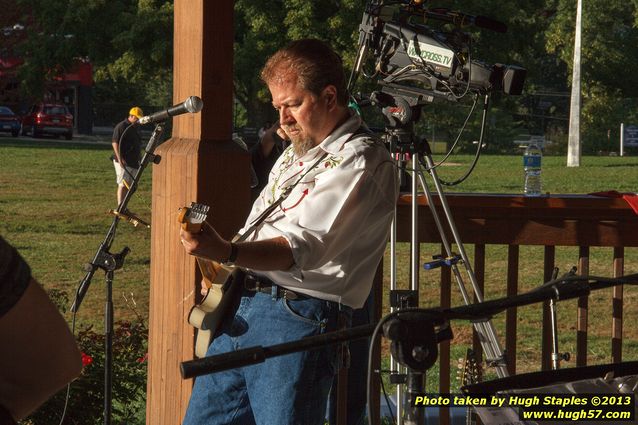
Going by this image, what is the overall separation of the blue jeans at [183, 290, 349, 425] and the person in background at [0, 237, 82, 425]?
1.31 meters

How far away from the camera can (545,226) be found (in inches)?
154

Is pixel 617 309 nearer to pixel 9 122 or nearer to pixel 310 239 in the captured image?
pixel 310 239

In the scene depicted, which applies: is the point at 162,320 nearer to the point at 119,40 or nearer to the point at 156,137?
the point at 156,137

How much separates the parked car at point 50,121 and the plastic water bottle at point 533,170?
3446 cm

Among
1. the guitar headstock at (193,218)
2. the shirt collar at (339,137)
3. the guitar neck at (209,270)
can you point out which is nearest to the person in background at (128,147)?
the guitar neck at (209,270)

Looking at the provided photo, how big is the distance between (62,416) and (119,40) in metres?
25.4

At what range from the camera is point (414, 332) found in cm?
150

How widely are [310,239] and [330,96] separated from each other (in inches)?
15.7

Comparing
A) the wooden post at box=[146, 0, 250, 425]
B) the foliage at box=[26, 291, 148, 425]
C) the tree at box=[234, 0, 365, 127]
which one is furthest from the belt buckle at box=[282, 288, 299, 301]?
the tree at box=[234, 0, 365, 127]

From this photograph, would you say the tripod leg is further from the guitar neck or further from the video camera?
the guitar neck

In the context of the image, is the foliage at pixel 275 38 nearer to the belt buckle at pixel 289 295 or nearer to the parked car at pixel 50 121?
the parked car at pixel 50 121

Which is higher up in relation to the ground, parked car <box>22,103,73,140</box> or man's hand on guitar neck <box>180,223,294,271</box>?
parked car <box>22,103,73,140</box>

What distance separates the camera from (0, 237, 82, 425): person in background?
1295 millimetres

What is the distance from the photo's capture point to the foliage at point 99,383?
4559 millimetres
